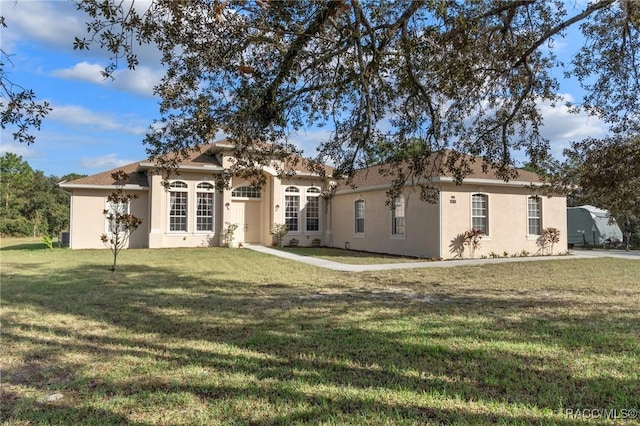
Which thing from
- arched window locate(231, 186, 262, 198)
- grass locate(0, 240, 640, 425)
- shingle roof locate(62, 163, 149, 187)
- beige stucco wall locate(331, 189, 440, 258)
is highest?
shingle roof locate(62, 163, 149, 187)

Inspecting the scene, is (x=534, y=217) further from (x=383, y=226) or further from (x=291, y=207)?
(x=291, y=207)

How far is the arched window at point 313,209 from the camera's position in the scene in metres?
22.8

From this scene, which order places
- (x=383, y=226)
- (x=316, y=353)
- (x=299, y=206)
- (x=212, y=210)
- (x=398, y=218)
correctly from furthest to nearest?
(x=299, y=206) < (x=212, y=210) < (x=383, y=226) < (x=398, y=218) < (x=316, y=353)

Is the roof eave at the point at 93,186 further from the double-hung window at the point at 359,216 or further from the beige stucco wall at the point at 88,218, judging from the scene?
the double-hung window at the point at 359,216

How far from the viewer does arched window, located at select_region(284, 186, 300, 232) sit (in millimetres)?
22188

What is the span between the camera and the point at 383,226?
18734 mm

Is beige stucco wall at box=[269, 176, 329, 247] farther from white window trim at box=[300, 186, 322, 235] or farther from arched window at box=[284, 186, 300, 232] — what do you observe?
arched window at box=[284, 186, 300, 232]

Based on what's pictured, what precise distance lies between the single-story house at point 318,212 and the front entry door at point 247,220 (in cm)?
5

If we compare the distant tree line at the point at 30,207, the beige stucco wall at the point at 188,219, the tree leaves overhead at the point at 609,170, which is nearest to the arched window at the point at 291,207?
the beige stucco wall at the point at 188,219

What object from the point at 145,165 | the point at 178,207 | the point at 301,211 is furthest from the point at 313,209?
the point at 145,165

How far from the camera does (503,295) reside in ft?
28.8

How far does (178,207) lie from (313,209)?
697 centimetres

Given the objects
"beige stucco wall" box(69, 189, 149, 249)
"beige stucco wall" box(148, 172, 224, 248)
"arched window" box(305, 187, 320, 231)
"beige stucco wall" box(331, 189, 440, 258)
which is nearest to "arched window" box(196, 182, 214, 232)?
"beige stucco wall" box(148, 172, 224, 248)

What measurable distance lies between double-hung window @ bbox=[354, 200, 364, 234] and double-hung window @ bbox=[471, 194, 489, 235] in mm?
5373
